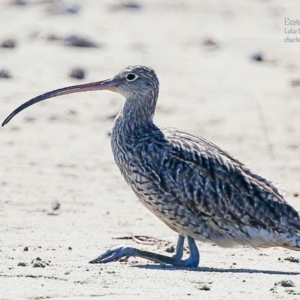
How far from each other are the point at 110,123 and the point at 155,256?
5.93 metres

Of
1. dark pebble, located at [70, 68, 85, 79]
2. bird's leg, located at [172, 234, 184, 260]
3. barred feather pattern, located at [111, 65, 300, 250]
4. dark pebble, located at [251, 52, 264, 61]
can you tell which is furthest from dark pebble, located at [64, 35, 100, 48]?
bird's leg, located at [172, 234, 184, 260]

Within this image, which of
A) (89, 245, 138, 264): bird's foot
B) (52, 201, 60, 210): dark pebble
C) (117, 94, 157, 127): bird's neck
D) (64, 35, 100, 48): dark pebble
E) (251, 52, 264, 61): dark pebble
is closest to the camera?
(89, 245, 138, 264): bird's foot

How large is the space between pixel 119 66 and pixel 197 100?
71.4 inches

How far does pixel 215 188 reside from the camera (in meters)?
10.4

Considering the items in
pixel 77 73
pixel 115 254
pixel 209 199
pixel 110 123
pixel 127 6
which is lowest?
pixel 115 254

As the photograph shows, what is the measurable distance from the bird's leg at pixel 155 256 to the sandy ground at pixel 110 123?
0.10m

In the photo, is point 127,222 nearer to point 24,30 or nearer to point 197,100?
point 197,100

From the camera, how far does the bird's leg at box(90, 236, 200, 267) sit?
982 cm

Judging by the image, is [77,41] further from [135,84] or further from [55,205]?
[135,84]

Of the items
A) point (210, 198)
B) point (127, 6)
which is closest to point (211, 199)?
point (210, 198)

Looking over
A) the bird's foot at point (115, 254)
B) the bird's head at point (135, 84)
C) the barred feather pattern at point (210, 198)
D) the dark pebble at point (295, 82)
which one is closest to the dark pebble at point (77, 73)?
the dark pebble at point (295, 82)

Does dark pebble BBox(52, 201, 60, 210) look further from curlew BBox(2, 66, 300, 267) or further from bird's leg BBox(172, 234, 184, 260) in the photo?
bird's leg BBox(172, 234, 184, 260)

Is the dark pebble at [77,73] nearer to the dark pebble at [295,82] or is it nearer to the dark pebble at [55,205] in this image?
the dark pebble at [295,82]

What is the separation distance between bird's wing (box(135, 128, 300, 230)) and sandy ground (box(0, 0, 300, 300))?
15.8 inches
